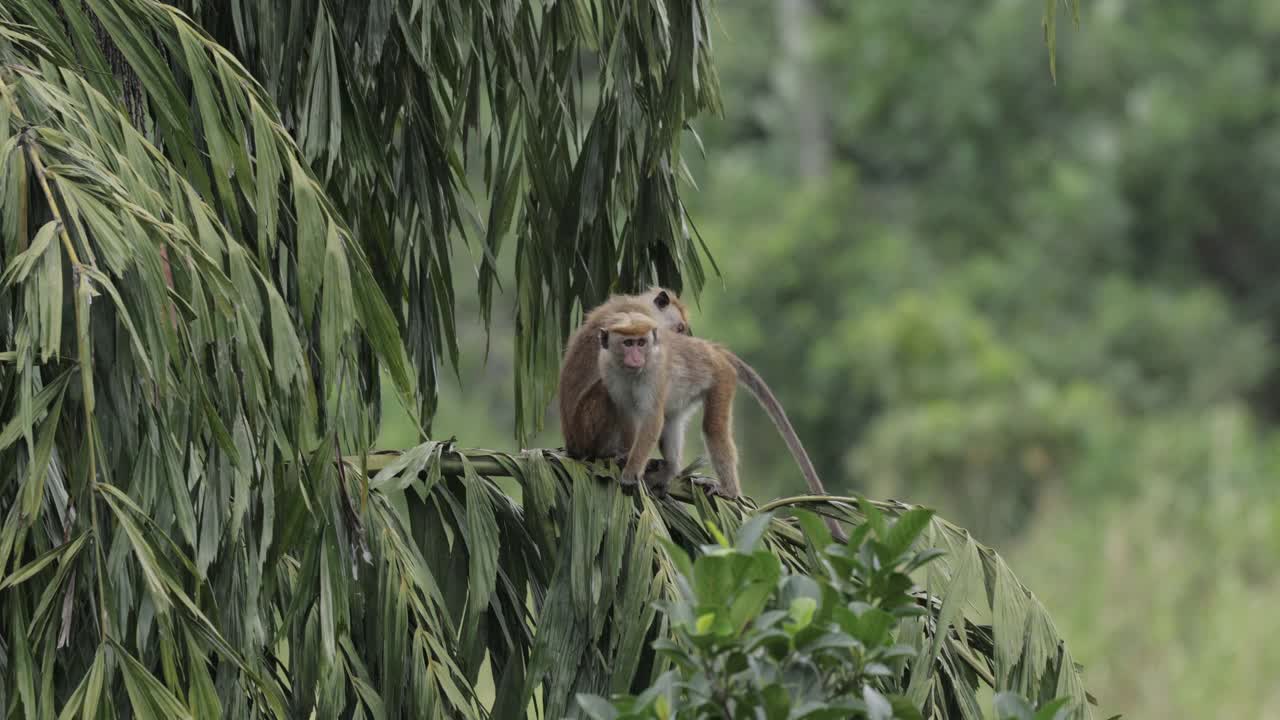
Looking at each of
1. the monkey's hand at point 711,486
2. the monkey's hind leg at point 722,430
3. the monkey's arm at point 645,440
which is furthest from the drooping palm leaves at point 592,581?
the monkey's hind leg at point 722,430

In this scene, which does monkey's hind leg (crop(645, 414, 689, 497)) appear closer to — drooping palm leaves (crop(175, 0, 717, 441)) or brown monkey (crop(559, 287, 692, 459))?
brown monkey (crop(559, 287, 692, 459))

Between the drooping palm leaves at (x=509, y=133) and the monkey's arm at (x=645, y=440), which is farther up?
the drooping palm leaves at (x=509, y=133)

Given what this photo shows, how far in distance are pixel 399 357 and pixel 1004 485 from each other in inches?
480

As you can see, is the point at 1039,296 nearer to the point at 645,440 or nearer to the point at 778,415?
the point at 778,415

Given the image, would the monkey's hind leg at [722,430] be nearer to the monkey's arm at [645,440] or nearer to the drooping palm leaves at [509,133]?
the monkey's arm at [645,440]

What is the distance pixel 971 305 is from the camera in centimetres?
1856

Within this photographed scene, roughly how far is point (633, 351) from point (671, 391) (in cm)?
26

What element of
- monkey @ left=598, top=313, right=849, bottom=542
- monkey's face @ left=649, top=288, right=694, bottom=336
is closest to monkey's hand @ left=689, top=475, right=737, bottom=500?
monkey @ left=598, top=313, right=849, bottom=542

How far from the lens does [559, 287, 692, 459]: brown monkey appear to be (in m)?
3.83

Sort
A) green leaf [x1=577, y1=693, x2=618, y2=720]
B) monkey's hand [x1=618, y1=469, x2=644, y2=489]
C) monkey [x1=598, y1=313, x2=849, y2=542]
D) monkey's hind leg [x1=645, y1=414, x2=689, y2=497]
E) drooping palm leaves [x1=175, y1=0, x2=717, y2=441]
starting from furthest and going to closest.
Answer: monkey's hind leg [x1=645, y1=414, x2=689, y2=497]
monkey [x1=598, y1=313, x2=849, y2=542]
drooping palm leaves [x1=175, y1=0, x2=717, y2=441]
monkey's hand [x1=618, y1=469, x2=644, y2=489]
green leaf [x1=577, y1=693, x2=618, y2=720]

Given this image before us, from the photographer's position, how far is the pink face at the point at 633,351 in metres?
3.76

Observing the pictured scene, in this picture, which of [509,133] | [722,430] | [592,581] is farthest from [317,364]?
[722,430]

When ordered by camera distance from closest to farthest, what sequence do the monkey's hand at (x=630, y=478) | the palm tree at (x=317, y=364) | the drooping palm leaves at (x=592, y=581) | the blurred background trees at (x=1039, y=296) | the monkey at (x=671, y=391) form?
the palm tree at (x=317, y=364) → the drooping palm leaves at (x=592, y=581) → the monkey's hand at (x=630, y=478) → the monkey at (x=671, y=391) → the blurred background trees at (x=1039, y=296)

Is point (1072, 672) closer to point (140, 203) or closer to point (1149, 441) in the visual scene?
point (140, 203)
